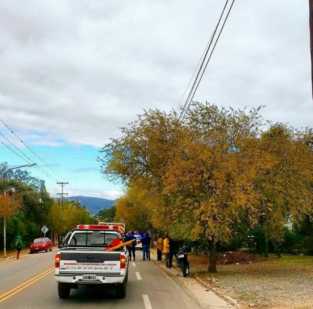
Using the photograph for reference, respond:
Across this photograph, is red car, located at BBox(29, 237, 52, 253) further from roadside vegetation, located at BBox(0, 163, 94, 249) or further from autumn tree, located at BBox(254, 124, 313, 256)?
autumn tree, located at BBox(254, 124, 313, 256)

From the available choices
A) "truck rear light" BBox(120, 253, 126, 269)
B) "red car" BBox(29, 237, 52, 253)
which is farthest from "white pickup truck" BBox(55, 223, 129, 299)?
"red car" BBox(29, 237, 52, 253)

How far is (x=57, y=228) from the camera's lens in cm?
11169

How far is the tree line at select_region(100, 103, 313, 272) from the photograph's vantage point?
83.9ft

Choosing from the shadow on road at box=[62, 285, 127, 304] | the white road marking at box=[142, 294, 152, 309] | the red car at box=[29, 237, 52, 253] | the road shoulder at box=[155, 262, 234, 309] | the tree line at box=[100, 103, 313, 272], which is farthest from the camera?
the red car at box=[29, 237, 52, 253]

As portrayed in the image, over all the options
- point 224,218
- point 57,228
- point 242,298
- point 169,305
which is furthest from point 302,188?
point 57,228

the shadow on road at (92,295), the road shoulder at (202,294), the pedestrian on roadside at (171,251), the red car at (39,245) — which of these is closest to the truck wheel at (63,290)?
the shadow on road at (92,295)

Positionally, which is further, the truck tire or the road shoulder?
the truck tire

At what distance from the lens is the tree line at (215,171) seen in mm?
25578

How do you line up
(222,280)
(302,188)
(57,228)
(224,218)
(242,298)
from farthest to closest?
(57,228) → (302,188) → (224,218) → (222,280) → (242,298)

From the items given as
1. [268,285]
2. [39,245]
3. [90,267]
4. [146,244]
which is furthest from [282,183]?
[39,245]

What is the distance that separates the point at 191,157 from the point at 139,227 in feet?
208

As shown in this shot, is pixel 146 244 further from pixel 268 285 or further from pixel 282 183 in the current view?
pixel 268 285

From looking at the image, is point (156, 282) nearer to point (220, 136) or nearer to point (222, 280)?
point (222, 280)

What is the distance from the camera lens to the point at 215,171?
83.8 ft
